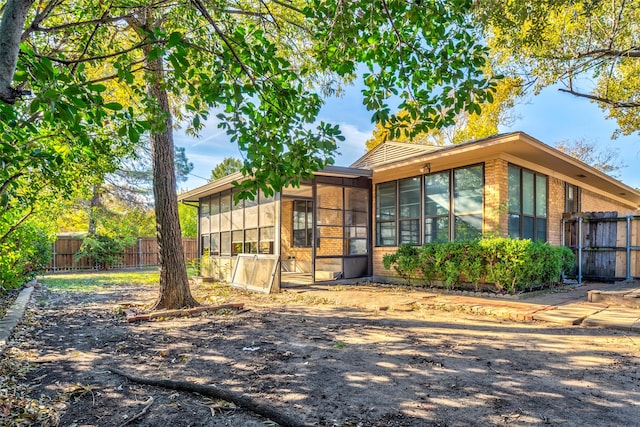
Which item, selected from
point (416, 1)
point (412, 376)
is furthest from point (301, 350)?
point (416, 1)

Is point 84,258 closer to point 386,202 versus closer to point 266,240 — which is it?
point 266,240

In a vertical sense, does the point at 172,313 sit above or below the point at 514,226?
below

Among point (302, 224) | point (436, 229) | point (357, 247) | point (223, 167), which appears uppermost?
point (223, 167)

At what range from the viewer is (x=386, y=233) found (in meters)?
10.6

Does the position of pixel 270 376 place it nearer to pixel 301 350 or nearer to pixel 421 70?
pixel 301 350

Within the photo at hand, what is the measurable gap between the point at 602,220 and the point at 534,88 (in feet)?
14.1

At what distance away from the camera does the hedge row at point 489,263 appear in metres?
7.28

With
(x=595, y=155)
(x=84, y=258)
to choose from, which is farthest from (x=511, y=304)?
(x=595, y=155)

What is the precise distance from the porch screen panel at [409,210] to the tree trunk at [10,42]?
905cm

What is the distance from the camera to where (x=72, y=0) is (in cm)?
516

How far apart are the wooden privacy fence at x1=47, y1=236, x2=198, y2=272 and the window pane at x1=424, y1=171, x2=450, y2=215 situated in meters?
10.3

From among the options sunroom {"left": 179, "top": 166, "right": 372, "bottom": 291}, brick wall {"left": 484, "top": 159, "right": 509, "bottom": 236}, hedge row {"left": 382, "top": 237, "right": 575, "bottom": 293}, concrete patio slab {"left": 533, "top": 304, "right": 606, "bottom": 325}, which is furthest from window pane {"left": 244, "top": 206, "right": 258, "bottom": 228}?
concrete patio slab {"left": 533, "top": 304, "right": 606, "bottom": 325}

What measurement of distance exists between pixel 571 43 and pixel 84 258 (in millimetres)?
21045

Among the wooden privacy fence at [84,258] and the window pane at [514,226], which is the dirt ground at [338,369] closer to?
the window pane at [514,226]
